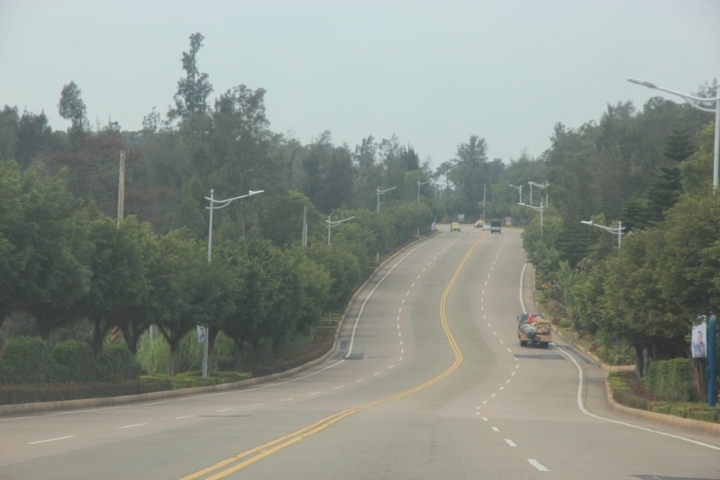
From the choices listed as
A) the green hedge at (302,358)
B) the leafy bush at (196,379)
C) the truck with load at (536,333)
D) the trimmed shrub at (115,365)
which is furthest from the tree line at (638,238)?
the trimmed shrub at (115,365)

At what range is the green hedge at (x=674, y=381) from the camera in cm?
3212

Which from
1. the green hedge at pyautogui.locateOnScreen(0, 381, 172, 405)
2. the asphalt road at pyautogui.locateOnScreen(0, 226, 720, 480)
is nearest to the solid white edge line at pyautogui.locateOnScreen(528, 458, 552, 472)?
the asphalt road at pyautogui.locateOnScreen(0, 226, 720, 480)

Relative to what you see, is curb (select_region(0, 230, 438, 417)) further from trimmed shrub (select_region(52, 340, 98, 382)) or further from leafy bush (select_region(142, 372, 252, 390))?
trimmed shrub (select_region(52, 340, 98, 382))

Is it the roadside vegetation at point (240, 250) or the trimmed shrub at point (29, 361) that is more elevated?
the roadside vegetation at point (240, 250)

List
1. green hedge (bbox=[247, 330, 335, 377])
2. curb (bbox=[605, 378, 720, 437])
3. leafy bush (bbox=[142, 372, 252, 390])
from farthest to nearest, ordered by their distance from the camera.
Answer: green hedge (bbox=[247, 330, 335, 377]) < leafy bush (bbox=[142, 372, 252, 390]) < curb (bbox=[605, 378, 720, 437])

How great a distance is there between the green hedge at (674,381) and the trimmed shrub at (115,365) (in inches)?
754

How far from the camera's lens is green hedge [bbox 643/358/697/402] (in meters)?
32.1

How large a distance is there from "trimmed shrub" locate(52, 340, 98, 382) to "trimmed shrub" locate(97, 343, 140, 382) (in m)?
0.66

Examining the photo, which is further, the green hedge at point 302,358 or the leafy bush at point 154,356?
the leafy bush at point 154,356

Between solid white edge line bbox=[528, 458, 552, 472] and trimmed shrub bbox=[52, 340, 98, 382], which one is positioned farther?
trimmed shrub bbox=[52, 340, 98, 382]

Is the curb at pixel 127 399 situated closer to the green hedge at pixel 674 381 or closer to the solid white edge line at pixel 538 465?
the solid white edge line at pixel 538 465

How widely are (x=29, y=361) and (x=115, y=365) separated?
584cm

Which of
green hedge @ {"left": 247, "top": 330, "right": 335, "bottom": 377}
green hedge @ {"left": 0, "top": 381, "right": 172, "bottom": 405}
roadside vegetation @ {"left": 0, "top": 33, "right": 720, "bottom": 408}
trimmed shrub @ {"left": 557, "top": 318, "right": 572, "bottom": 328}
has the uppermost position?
roadside vegetation @ {"left": 0, "top": 33, "right": 720, "bottom": 408}

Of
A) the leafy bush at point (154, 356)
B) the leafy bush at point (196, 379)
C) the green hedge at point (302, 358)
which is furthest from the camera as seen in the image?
the leafy bush at point (154, 356)
